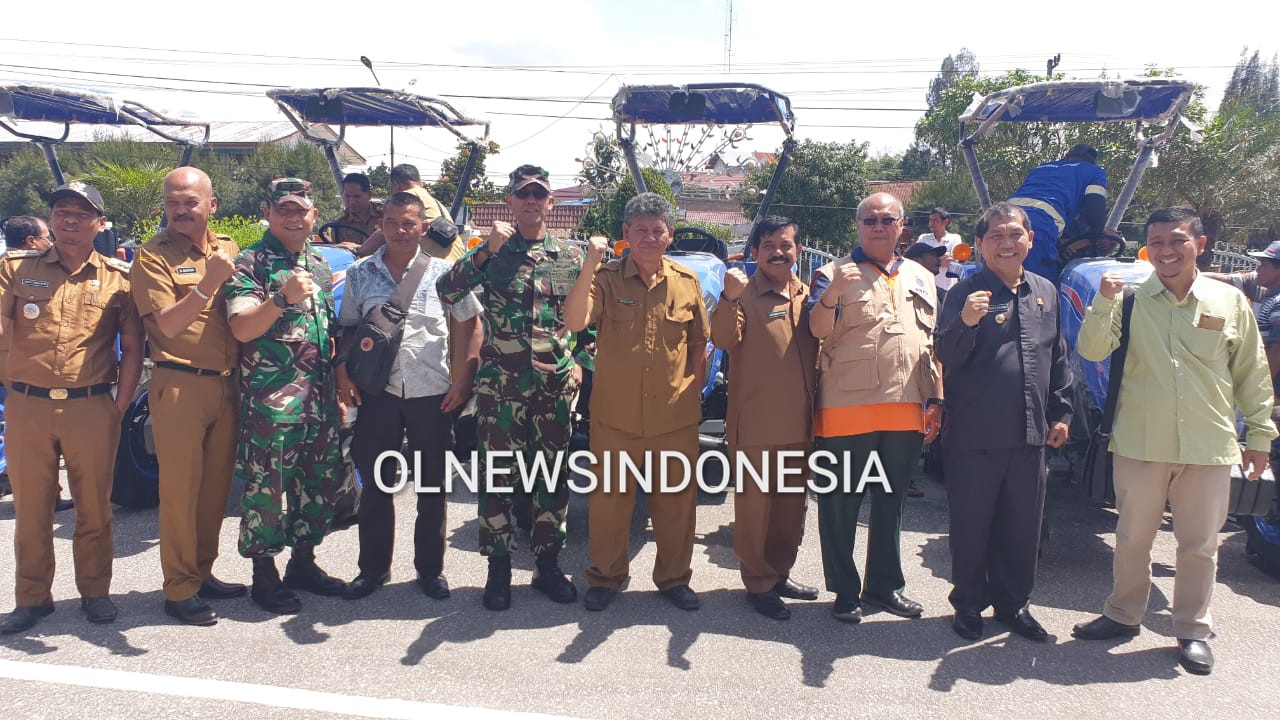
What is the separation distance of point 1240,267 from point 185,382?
13.4m

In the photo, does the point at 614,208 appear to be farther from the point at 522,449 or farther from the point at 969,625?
the point at 969,625

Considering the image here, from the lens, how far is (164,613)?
384 cm

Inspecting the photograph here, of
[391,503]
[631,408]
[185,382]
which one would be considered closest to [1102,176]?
[631,408]

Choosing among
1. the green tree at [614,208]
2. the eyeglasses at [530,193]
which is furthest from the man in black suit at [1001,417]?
the green tree at [614,208]

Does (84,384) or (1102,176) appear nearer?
(84,384)

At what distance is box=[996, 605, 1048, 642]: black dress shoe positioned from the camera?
3686mm

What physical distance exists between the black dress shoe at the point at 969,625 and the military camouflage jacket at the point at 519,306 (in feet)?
6.80

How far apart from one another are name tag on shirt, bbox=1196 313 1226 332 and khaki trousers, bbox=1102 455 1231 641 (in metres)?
0.58

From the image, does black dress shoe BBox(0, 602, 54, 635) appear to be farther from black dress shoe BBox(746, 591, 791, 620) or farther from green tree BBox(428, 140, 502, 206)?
green tree BBox(428, 140, 502, 206)

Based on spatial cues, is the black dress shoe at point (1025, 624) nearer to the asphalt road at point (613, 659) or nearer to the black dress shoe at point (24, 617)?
the asphalt road at point (613, 659)

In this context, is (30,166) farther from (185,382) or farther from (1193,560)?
(1193,560)

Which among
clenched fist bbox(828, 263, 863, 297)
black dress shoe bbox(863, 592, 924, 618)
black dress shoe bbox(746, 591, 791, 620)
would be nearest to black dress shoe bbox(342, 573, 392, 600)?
black dress shoe bbox(746, 591, 791, 620)

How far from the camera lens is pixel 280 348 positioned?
372 centimetres

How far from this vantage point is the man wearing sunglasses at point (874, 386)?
3738 mm
